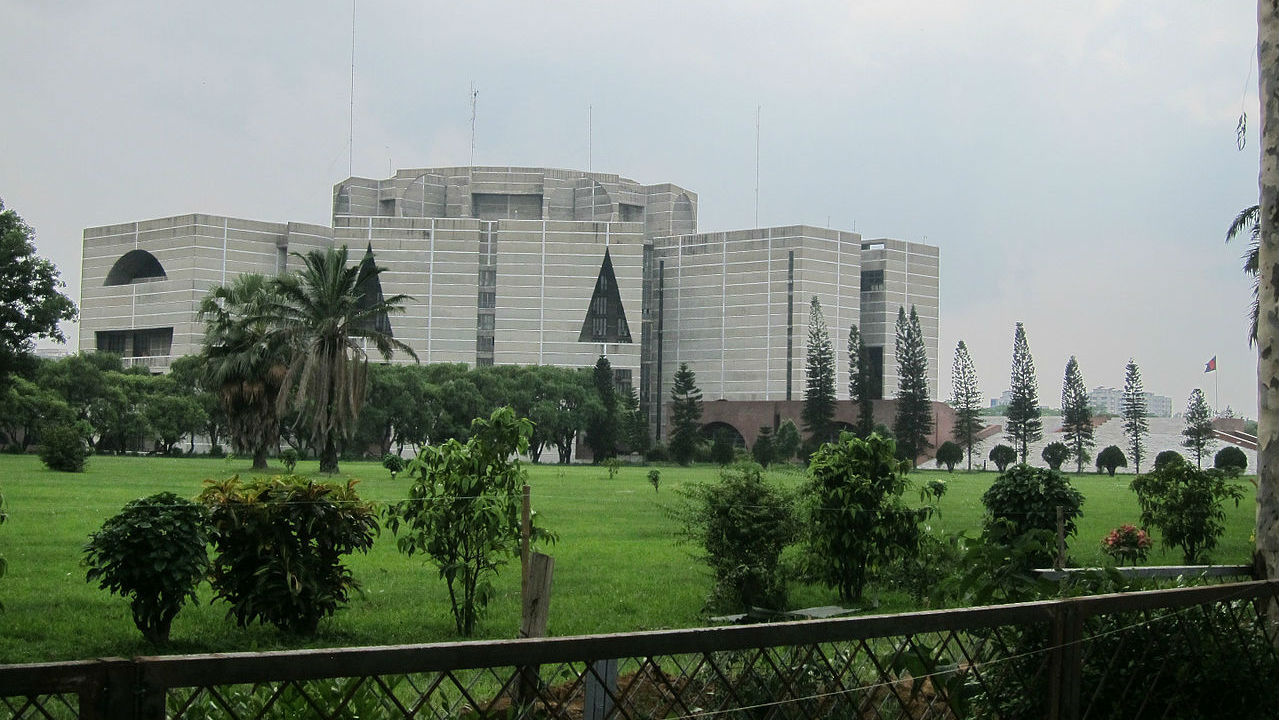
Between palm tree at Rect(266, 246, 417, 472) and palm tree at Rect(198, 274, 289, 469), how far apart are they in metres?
0.56

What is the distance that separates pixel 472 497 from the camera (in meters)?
7.85

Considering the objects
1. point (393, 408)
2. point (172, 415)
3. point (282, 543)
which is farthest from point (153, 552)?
point (393, 408)

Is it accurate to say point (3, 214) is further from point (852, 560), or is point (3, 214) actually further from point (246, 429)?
point (852, 560)

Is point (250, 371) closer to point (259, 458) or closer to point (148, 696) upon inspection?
point (259, 458)

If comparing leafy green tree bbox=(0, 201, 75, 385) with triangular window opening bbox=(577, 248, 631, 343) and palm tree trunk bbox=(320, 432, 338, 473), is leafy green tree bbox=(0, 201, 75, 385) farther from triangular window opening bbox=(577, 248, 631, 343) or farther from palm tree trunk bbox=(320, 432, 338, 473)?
triangular window opening bbox=(577, 248, 631, 343)

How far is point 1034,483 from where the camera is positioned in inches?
463

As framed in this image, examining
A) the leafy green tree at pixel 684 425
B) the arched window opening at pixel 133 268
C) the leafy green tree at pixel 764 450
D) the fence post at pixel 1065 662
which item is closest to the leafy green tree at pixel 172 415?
the leafy green tree at pixel 684 425

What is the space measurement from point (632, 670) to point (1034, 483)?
24.0ft

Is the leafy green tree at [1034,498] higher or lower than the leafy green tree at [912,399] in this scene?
lower

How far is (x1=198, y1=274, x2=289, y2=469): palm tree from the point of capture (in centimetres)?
3192

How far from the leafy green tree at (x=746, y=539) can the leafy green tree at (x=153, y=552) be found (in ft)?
13.4

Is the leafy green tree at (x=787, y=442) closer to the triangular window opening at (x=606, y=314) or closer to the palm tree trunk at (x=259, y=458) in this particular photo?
the triangular window opening at (x=606, y=314)

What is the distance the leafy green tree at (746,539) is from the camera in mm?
9656

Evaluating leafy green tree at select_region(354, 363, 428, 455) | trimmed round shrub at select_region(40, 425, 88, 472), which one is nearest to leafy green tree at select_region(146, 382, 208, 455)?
leafy green tree at select_region(354, 363, 428, 455)
